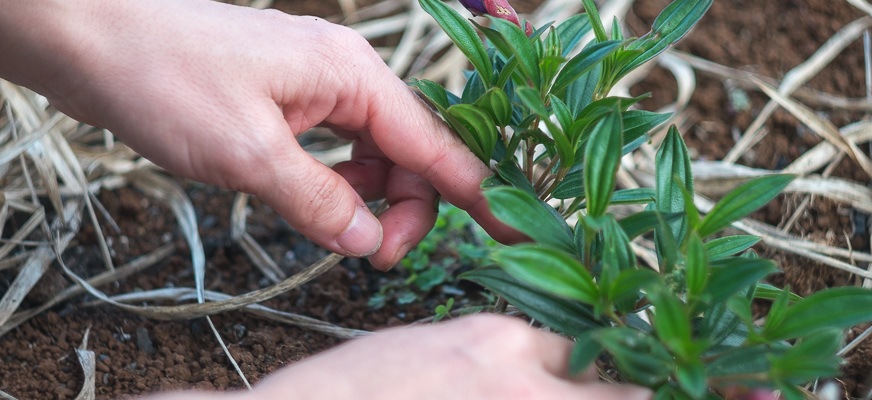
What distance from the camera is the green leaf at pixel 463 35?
1.56 meters

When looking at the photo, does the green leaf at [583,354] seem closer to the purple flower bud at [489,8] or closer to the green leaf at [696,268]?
the green leaf at [696,268]

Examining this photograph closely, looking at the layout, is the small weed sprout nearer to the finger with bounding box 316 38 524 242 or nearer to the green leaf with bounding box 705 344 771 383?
the finger with bounding box 316 38 524 242

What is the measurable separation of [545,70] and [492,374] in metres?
0.55

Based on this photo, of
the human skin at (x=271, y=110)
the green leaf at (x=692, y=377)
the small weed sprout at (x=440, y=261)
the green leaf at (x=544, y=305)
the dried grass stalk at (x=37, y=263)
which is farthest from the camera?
the small weed sprout at (x=440, y=261)

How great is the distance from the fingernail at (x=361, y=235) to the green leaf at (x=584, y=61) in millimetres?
418

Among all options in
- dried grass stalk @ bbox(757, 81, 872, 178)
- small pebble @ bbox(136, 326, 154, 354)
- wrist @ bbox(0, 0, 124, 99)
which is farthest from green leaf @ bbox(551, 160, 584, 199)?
dried grass stalk @ bbox(757, 81, 872, 178)

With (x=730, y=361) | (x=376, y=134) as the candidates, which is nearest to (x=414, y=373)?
(x=730, y=361)

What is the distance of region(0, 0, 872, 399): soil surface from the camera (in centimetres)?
179

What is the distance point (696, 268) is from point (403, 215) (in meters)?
0.69

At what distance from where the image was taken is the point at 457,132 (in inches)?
64.0

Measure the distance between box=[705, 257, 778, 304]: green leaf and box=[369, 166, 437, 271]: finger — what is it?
2.18ft

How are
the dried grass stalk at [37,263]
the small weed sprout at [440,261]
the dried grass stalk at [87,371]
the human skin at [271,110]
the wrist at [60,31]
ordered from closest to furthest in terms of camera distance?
the human skin at [271,110]
the wrist at [60,31]
the dried grass stalk at [87,371]
the dried grass stalk at [37,263]
the small weed sprout at [440,261]

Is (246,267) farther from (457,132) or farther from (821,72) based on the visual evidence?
(821,72)

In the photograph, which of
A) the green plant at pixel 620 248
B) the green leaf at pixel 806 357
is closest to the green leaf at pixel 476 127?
the green plant at pixel 620 248
